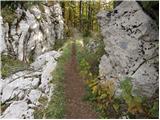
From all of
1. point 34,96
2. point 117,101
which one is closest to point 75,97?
point 34,96

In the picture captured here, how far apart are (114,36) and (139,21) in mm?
1236

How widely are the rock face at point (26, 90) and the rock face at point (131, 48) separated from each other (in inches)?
118

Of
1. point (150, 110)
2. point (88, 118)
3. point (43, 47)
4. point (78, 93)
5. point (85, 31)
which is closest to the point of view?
point (150, 110)

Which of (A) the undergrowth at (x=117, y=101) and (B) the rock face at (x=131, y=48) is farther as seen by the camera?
(B) the rock face at (x=131, y=48)

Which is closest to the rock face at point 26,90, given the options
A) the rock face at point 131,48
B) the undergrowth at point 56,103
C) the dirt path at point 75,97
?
the undergrowth at point 56,103

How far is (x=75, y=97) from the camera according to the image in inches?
527

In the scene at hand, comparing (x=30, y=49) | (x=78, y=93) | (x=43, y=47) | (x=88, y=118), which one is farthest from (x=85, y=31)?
(x=88, y=118)

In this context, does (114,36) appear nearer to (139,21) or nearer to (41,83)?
(139,21)

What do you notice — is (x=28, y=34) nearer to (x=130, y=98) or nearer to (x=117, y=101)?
(x=117, y=101)

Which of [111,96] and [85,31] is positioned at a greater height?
[85,31]

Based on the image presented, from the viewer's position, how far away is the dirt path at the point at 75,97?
39.7 feet

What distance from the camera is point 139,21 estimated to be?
12.5 metres

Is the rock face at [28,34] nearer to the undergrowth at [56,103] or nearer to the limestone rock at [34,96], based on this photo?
the undergrowth at [56,103]

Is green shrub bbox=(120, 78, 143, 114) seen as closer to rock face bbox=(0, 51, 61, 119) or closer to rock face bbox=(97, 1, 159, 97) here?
rock face bbox=(97, 1, 159, 97)
